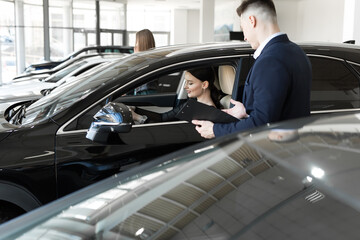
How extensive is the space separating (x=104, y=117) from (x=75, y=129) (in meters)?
0.28

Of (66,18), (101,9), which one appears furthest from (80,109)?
(101,9)

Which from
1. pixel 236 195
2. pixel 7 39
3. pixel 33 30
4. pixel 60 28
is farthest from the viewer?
pixel 60 28

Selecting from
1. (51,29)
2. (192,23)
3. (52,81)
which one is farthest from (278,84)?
(192,23)

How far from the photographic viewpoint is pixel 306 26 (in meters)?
24.8

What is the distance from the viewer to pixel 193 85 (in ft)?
9.87

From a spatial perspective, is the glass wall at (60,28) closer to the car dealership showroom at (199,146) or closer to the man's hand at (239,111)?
the car dealership showroom at (199,146)

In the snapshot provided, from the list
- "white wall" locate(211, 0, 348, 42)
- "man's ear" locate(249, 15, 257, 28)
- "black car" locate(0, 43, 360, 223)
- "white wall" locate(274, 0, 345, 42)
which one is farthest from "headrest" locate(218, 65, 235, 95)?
"white wall" locate(211, 0, 348, 42)

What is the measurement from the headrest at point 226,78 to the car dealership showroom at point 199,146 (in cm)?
1

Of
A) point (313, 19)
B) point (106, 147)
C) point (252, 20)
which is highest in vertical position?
point (313, 19)

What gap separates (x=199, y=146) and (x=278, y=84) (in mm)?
786

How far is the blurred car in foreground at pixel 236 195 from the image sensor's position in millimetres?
971

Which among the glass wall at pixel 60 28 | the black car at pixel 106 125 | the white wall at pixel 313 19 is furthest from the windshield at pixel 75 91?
the white wall at pixel 313 19

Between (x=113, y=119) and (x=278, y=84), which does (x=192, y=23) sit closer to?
(x=113, y=119)

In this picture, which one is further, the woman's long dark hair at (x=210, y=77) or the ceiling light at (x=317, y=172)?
the woman's long dark hair at (x=210, y=77)
